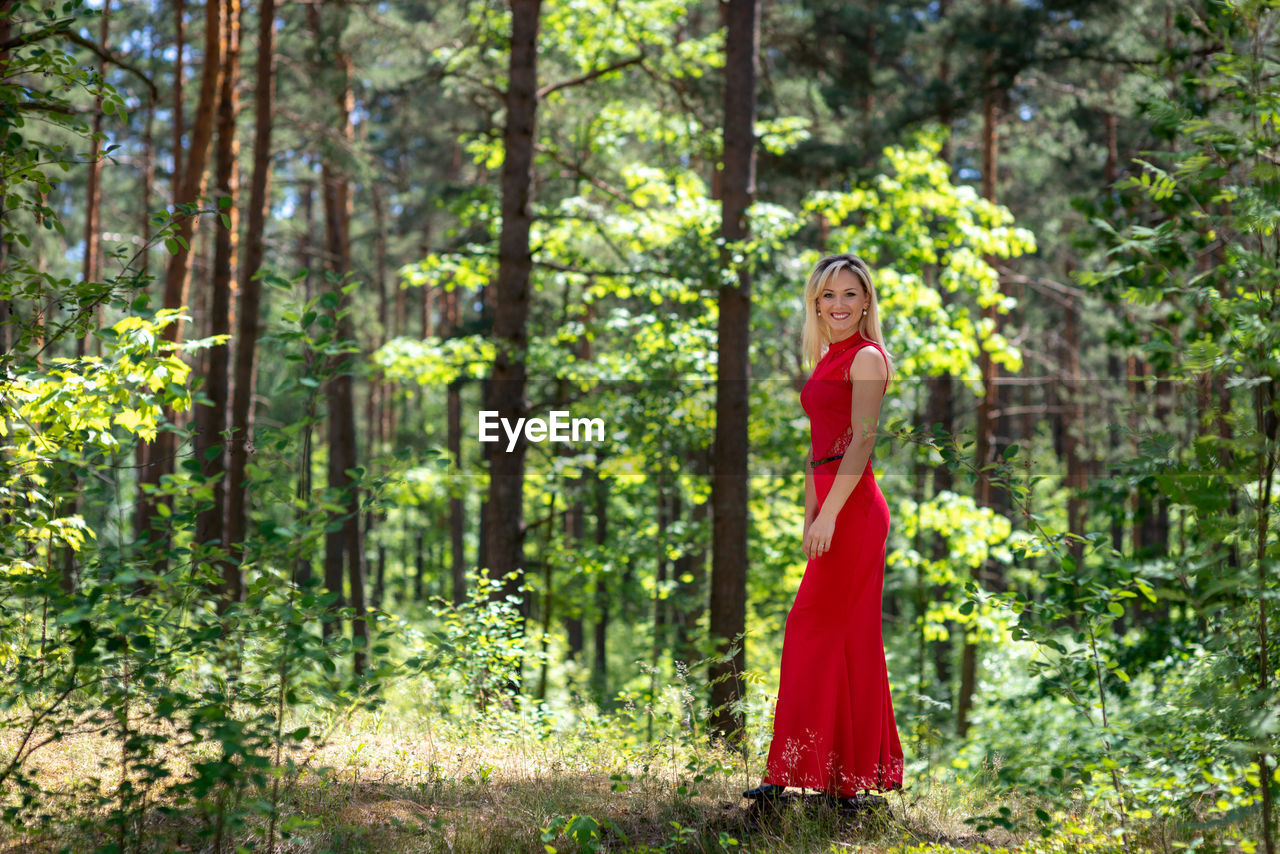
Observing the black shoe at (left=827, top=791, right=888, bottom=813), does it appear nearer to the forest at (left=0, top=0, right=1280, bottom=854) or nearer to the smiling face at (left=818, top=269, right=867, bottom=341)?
the forest at (left=0, top=0, right=1280, bottom=854)

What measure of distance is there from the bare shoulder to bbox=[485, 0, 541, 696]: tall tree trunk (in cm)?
501

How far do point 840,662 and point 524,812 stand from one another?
154 cm

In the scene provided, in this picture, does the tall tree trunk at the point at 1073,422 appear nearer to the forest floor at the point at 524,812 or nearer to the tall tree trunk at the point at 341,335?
the tall tree trunk at the point at 341,335

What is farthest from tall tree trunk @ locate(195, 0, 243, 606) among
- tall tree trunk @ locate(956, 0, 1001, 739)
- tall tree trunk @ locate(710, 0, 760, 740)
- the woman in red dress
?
tall tree trunk @ locate(956, 0, 1001, 739)

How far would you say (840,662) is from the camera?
4.13m

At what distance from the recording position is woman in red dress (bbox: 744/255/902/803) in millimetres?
4086

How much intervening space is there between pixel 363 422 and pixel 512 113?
31.9 meters

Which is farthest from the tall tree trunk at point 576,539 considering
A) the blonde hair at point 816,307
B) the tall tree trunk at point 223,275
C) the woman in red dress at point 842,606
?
the woman in red dress at point 842,606

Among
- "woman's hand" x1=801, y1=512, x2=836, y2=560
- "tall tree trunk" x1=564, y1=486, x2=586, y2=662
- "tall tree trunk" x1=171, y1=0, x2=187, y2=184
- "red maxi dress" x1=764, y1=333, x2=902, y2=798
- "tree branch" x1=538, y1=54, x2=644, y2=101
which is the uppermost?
"tall tree trunk" x1=171, y1=0, x2=187, y2=184

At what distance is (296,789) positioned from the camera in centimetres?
427

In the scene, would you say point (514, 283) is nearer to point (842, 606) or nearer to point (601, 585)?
point (842, 606)

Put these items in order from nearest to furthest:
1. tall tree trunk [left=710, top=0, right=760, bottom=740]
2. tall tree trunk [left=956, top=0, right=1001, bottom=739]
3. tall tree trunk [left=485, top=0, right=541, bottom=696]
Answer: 1. tall tree trunk [left=710, top=0, right=760, bottom=740]
2. tall tree trunk [left=485, top=0, right=541, bottom=696]
3. tall tree trunk [left=956, top=0, right=1001, bottom=739]

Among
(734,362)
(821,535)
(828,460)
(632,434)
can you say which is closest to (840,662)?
(821,535)

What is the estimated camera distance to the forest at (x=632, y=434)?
11.1 feet
